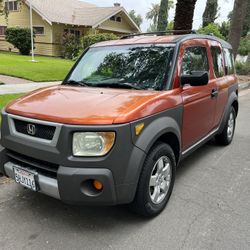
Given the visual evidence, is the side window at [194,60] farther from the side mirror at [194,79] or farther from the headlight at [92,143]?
the headlight at [92,143]

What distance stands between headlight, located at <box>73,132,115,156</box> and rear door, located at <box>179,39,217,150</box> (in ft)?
4.46

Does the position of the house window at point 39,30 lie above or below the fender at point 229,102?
above

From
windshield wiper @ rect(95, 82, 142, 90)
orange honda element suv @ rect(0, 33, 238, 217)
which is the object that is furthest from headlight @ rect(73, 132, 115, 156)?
windshield wiper @ rect(95, 82, 142, 90)

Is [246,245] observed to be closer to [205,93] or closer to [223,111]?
[205,93]

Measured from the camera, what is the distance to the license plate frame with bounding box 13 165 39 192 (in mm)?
3131

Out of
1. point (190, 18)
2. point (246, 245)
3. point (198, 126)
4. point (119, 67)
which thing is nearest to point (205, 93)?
point (198, 126)

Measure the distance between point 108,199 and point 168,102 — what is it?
1262mm

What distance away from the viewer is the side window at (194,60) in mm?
4199

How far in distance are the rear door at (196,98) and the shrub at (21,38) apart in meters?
24.0

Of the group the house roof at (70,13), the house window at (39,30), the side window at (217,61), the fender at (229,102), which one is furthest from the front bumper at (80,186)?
the house window at (39,30)

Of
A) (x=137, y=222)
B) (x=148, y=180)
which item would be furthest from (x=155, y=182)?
(x=137, y=222)

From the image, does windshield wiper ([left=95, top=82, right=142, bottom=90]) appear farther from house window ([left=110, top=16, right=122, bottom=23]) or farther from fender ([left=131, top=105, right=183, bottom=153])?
house window ([left=110, top=16, right=122, bottom=23])

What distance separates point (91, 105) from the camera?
3172mm

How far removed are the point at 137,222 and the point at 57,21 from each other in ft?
86.5
